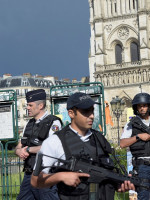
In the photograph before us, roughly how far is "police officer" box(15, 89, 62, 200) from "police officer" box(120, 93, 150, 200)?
878 mm

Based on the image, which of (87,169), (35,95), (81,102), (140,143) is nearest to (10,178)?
(35,95)

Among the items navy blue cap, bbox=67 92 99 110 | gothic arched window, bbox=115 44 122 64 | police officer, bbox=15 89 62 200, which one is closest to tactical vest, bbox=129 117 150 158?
police officer, bbox=15 89 62 200

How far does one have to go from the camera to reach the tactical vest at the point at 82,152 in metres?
3.95

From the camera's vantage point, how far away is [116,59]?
48344 millimetres

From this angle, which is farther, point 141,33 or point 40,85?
point 40,85

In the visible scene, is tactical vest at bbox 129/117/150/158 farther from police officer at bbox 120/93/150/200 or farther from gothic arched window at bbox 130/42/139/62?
gothic arched window at bbox 130/42/139/62

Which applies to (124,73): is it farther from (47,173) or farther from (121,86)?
(47,173)

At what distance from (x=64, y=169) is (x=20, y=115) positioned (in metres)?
65.8

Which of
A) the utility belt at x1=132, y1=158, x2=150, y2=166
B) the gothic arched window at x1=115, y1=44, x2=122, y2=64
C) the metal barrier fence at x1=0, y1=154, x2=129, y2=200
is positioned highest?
the gothic arched window at x1=115, y1=44, x2=122, y2=64

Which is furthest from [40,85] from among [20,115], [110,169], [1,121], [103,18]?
[110,169]

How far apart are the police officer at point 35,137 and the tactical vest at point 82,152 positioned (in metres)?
1.42

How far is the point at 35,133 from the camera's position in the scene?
592cm

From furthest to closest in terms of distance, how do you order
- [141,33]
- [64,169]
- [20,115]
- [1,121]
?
1. [20,115]
2. [141,33]
3. [1,121]
4. [64,169]

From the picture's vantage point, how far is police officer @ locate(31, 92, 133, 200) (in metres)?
3.93
